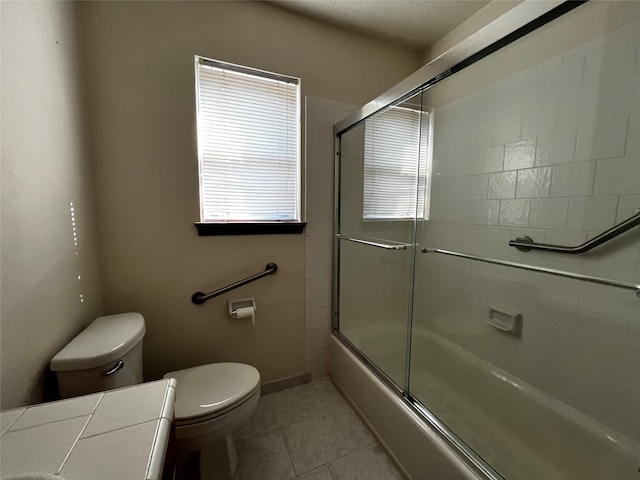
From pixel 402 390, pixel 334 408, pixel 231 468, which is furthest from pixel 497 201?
pixel 231 468

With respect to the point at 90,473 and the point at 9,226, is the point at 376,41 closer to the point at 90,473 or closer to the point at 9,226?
the point at 9,226

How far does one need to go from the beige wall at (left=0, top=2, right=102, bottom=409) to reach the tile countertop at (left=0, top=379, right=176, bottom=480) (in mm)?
262

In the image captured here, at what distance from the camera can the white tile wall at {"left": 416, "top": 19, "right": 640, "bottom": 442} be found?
1045mm

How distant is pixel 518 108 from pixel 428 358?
157 centimetres

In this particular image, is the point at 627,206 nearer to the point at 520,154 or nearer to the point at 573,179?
the point at 573,179

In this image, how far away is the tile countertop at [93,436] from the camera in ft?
1.55

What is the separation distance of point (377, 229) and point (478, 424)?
3.90 ft

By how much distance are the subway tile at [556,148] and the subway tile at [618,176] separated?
130 mm

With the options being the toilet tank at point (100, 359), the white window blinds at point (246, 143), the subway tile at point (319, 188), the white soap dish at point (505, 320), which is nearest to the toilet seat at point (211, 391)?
the toilet tank at point (100, 359)

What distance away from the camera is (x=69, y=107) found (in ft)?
3.49

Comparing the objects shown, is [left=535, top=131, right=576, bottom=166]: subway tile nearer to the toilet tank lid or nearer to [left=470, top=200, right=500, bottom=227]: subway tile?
[left=470, top=200, right=500, bottom=227]: subway tile

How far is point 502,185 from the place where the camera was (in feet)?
4.87

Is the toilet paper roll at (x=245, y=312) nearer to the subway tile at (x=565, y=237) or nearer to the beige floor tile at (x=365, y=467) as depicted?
the beige floor tile at (x=365, y=467)

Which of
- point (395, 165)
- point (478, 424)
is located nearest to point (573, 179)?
point (395, 165)
